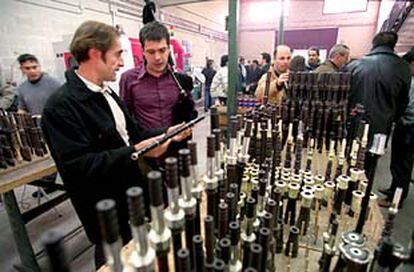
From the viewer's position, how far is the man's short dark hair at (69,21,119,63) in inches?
37.7

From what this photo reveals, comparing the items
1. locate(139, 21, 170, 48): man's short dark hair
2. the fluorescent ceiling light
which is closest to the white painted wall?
locate(139, 21, 170, 48): man's short dark hair

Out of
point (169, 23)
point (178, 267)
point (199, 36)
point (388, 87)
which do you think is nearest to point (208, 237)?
point (178, 267)

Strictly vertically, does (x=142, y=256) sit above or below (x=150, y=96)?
below

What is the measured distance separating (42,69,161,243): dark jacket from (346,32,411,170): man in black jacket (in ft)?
5.85

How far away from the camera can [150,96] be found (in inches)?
60.2

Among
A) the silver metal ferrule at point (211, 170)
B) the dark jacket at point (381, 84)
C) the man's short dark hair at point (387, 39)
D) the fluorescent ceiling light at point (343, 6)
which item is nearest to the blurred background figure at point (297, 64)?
the dark jacket at point (381, 84)

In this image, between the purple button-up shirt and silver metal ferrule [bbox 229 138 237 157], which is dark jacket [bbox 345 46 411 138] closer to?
the purple button-up shirt

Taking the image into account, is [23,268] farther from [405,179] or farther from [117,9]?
[117,9]

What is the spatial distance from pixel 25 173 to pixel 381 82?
2.61m

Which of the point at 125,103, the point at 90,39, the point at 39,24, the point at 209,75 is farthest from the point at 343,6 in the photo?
the point at 90,39

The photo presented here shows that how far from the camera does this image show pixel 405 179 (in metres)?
2.35

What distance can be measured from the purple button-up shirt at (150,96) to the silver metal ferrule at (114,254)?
120 cm

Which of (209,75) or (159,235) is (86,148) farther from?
(209,75)

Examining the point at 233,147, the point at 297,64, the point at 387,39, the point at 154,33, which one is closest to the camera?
the point at 233,147
